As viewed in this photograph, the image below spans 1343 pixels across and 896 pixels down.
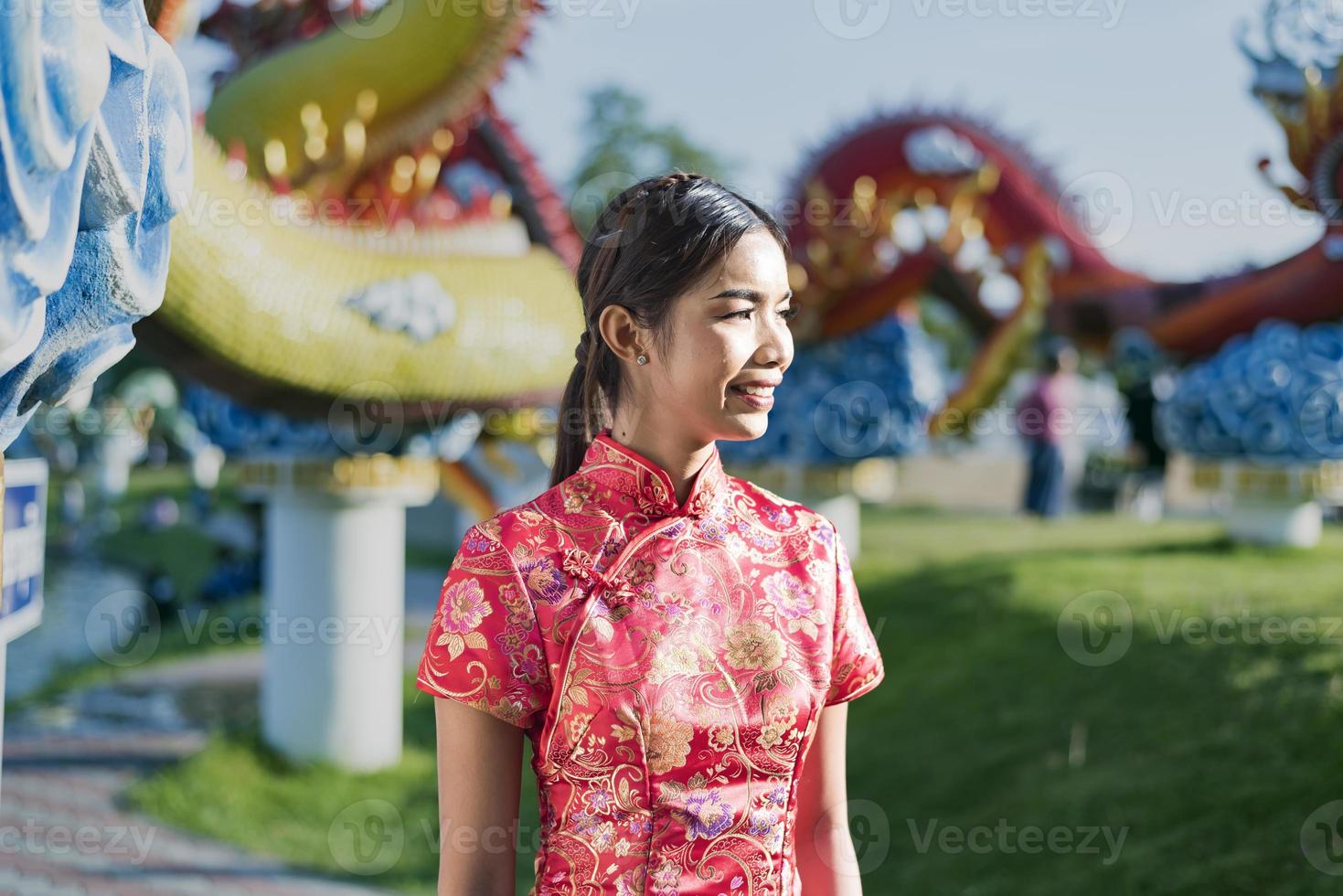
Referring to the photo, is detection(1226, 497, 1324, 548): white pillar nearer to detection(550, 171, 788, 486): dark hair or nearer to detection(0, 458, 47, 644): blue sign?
detection(550, 171, 788, 486): dark hair

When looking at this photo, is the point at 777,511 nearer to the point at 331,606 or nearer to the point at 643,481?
the point at 643,481

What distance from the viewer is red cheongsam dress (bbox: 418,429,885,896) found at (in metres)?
1.27

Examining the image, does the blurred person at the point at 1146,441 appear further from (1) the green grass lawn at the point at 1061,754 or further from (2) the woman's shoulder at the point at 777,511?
(2) the woman's shoulder at the point at 777,511

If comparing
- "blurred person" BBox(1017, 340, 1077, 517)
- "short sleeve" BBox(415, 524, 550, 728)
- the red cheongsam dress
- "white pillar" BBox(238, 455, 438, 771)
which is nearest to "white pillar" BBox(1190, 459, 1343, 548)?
"blurred person" BBox(1017, 340, 1077, 517)

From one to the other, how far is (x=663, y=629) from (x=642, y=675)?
57mm

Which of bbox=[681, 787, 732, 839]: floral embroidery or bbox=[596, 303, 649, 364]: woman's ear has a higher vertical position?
bbox=[596, 303, 649, 364]: woman's ear

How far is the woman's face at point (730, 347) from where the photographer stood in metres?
1.34

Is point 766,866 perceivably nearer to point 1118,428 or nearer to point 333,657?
point 333,657

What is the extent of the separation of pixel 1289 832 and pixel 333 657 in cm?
354

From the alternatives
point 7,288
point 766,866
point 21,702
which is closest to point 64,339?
point 7,288

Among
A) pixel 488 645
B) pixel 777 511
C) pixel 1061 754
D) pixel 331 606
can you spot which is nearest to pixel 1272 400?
pixel 1061 754

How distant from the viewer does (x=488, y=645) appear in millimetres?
1263

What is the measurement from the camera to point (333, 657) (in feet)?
17.2

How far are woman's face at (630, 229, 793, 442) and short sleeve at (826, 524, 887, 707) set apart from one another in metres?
0.20
